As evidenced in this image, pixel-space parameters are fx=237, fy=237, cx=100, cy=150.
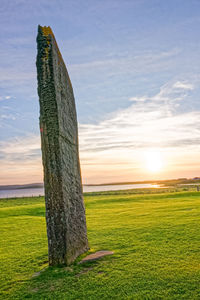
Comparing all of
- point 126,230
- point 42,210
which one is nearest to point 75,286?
point 126,230

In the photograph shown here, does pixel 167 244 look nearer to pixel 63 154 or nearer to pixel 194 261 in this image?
pixel 194 261

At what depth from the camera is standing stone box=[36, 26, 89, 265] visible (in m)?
5.56

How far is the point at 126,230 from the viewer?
9.41 meters

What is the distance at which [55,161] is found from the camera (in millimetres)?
5648

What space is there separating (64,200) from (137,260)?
2301 millimetres

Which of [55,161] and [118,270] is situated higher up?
[55,161]

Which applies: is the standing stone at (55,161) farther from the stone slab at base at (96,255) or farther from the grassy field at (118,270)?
the grassy field at (118,270)

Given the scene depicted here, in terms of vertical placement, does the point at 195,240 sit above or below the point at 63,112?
below

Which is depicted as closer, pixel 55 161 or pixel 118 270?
pixel 118 270

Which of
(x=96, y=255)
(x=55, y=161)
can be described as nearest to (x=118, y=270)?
(x=96, y=255)

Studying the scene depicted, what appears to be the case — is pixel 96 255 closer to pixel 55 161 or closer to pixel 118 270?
pixel 118 270

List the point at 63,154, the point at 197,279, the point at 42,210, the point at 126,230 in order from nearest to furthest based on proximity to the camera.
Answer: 1. the point at 197,279
2. the point at 63,154
3. the point at 126,230
4. the point at 42,210

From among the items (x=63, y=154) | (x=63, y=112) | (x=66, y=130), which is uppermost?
(x=63, y=112)

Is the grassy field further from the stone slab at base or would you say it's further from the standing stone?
the standing stone
